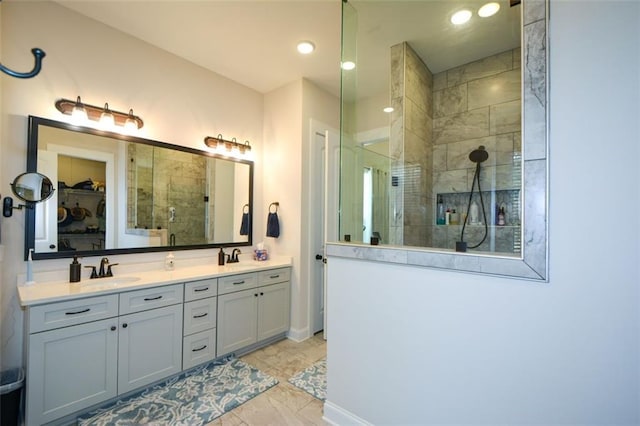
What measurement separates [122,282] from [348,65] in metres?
2.48

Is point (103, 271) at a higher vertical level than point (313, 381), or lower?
higher

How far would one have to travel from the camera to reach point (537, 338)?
3.60ft

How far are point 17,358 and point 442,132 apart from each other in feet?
12.7

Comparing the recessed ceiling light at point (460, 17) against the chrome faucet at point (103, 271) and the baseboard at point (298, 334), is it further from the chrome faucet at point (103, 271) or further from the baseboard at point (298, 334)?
the chrome faucet at point (103, 271)

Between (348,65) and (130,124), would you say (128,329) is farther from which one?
(348,65)

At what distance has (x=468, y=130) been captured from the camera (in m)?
2.73

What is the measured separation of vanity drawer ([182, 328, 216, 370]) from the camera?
2221 mm

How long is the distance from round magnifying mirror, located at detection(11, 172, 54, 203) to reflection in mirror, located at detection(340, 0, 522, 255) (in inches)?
82.0

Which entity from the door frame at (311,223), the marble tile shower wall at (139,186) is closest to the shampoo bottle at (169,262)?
the marble tile shower wall at (139,186)

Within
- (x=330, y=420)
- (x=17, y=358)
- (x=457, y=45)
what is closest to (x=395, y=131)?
(x=457, y=45)

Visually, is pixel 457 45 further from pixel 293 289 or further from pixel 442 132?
pixel 293 289

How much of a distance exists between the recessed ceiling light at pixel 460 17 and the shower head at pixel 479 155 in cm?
108

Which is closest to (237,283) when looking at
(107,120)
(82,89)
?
(107,120)

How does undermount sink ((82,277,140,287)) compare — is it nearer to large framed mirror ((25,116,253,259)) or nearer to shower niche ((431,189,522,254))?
large framed mirror ((25,116,253,259))
